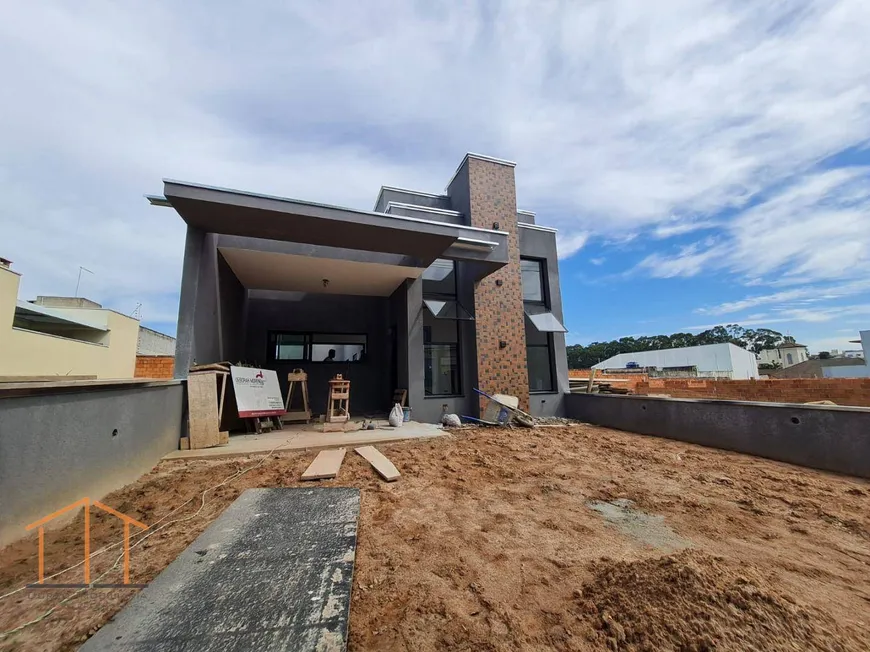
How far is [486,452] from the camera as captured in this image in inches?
203

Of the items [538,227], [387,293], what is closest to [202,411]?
[387,293]

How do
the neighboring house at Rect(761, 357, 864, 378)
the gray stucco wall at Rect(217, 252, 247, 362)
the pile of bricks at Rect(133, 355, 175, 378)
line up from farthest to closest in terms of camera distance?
the neighboring house at Rect(761, 357, 864, 378) < the pile of bricks at Rect(133, 355, 175, 378) < the gray stucco wall at Rect(217, 252, 247, 362)

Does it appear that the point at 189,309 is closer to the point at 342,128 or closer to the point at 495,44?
the point at 342,128

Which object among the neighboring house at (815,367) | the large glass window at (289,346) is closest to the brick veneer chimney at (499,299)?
the large glass window at (289,346)

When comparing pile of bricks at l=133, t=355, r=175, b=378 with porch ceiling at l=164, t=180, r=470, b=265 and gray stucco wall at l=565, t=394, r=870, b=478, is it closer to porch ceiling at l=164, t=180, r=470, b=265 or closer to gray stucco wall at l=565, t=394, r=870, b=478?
porch ceiling at l=164, t=180, r=470, b=265

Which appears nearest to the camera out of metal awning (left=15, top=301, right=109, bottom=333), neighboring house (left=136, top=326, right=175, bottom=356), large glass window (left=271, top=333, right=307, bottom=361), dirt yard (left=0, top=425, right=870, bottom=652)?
dirt yard (left=0, top=425, right=870, bottom=652)

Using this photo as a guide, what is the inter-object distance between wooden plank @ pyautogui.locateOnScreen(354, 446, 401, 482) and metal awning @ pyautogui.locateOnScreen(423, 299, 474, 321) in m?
3.94

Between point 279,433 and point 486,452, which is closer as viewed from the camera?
point 486,452

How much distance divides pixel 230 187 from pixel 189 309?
209cm

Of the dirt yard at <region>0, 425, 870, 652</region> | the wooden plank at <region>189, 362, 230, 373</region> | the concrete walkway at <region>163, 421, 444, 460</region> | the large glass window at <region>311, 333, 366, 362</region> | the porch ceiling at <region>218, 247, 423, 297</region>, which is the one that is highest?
the porch ceiling at <region>218, 247, 423, 297</region>

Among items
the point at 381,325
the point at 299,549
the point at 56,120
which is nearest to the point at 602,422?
the point at 381,325

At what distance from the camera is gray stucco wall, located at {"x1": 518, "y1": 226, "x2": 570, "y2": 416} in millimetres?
8992

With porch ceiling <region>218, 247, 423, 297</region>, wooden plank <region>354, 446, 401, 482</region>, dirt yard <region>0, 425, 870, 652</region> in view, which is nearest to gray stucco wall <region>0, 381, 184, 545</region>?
dirt yard <region>0, 425, 870, 652</region>

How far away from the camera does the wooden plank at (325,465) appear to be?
3.73m
